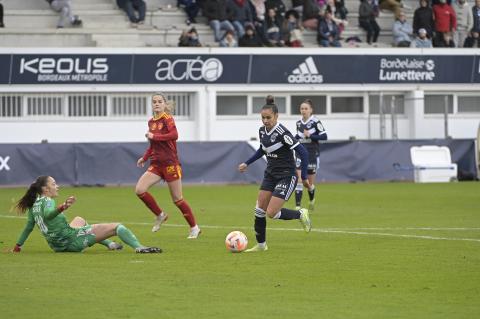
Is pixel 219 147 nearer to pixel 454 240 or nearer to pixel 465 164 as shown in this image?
pixel 465 164

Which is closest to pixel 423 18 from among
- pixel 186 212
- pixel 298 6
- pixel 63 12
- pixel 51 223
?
pixel 298 6

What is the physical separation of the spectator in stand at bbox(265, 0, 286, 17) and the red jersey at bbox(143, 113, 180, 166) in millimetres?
23747

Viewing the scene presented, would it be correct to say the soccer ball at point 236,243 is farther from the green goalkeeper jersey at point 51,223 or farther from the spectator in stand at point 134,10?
the spectator in stand at point 134,10

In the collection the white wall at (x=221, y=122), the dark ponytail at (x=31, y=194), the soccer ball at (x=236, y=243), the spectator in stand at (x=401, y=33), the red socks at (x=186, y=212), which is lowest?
the white wall at (x=221, y=122)

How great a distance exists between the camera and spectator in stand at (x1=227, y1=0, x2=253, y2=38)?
4088 cm

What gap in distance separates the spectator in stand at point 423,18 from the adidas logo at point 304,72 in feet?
14.8

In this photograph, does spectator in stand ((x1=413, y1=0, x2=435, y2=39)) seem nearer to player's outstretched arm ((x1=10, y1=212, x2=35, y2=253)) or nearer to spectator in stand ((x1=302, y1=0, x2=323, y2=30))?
spectator in stand ((x1=302, y1=0, x2=323, y2=30))

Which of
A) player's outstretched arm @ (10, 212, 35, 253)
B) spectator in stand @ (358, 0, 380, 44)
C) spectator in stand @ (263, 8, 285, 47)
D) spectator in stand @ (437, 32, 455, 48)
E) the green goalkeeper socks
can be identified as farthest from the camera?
spectator in stand @ (437, 32, 455, 48)

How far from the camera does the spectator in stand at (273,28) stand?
41188 mm

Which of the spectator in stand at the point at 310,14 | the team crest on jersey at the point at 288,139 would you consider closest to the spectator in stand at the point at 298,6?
the spectator in stand at the point at 310,14

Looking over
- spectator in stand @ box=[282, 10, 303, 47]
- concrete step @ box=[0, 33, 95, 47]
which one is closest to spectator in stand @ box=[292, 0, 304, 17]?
spectator in stand @ box=[282, 10, 303, 47]

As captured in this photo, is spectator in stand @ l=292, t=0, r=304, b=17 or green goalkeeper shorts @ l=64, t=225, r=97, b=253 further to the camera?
spectator in stand @ l=292, t=0, r=304, b=17

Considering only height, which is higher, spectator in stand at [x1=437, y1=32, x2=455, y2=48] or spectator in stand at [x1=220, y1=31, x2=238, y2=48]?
spectator in stand at [x1=220, y1=31, x2=238, y2=48]

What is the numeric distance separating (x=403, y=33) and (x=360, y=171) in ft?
25.3
